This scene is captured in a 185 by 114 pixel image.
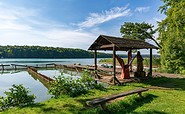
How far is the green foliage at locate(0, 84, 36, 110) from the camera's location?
9.67 metres

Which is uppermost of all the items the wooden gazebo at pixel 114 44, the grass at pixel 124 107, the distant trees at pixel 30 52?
the distant trees at pixel 30 52

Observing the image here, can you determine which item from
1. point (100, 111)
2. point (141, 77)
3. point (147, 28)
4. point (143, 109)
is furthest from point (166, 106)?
point (147, 28)

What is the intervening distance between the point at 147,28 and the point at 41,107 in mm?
33042

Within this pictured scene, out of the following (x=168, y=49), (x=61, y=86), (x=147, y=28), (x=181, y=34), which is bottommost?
(x=61, y=86)

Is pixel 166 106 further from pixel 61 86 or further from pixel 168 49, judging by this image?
pixel 168 49

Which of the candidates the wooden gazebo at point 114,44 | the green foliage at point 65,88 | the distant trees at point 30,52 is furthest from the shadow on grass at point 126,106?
the distant trees at point 30,52

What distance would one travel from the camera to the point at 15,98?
9859 millimetres

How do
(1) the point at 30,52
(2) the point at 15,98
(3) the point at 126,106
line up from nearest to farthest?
1. (3) the point at 126,106
2. (2) the point at 15,98
3. (1) the point at 30,52

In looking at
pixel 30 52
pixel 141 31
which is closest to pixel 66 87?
pixel 141 31

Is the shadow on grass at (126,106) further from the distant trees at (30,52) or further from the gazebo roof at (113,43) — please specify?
the distant trees at (30,52)

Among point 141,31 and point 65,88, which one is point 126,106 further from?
point 141,31

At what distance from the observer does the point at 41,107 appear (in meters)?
9.17

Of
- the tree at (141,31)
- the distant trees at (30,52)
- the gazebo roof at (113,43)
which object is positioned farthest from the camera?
the distant trees at (30,52)

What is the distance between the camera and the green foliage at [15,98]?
31.7 feet
